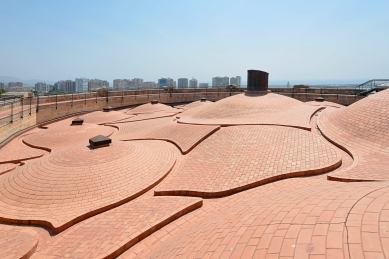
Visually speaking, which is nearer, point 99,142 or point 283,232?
point 283,232

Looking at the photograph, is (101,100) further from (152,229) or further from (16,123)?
(152,229)

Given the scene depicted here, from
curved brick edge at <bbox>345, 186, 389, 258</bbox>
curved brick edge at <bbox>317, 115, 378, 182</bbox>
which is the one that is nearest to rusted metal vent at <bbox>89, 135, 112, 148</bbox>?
curved brick edge at <bbox>317, 115, 378, 182</bbox>

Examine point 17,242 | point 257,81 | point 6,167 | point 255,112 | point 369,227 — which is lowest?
point 17,242

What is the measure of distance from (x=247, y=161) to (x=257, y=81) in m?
9.71

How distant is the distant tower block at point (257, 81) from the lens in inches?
696

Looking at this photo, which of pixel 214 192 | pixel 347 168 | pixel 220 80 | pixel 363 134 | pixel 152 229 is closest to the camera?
pixel 152 229

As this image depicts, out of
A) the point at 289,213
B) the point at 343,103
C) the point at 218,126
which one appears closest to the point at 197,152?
the point at 218,126

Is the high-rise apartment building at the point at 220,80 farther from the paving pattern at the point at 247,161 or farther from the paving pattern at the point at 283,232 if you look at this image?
the paving pattern at the point at 283,232

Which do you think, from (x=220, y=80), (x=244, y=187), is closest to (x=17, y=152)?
(x=244, y=187)


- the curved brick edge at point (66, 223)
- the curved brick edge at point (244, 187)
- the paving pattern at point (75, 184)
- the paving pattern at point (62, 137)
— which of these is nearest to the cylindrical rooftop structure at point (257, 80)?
the paving pattern at point (62, 137)

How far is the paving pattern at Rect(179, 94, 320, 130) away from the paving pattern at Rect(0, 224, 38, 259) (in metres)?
9.32

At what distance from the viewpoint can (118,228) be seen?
21.0ft

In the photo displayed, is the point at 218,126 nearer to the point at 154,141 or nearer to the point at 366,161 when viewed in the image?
the point at 154,141

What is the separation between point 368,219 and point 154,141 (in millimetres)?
10714
